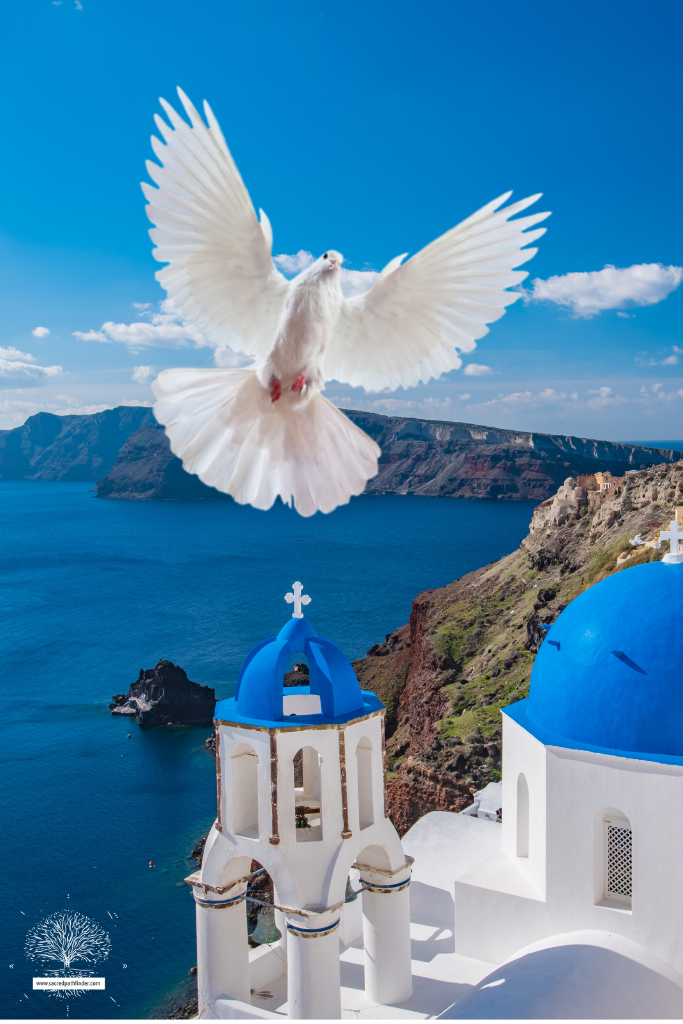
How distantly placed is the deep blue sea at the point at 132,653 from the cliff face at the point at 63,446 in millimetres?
8482

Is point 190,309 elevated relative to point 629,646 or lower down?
elevated

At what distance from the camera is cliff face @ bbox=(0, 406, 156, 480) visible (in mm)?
71875

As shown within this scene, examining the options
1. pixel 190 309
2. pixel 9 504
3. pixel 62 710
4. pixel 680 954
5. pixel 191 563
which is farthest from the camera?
pixel 9 504

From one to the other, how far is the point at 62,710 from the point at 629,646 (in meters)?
43.3

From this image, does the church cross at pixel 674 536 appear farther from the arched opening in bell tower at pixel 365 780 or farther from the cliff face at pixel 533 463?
the cliff face at pixel 533 463

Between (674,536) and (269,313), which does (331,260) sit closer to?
(269,313)

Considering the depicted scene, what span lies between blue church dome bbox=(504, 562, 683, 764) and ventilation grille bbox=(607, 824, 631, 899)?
0.90m

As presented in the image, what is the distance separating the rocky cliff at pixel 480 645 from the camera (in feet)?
96.0

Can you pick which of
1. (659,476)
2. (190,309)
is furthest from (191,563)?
(190,309)

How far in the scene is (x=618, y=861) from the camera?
7766 millimetres

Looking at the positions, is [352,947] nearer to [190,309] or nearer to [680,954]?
[680,954]

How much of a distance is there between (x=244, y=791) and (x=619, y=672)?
4355 mm

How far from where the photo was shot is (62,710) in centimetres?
4512

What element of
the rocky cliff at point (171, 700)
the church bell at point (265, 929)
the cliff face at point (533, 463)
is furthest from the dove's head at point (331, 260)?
the cliff face at point (533, 463)
